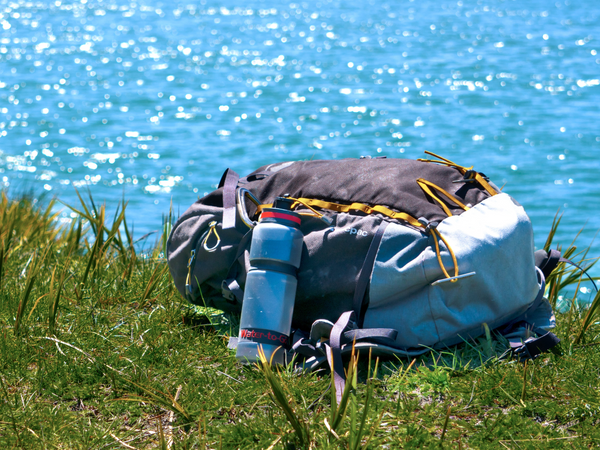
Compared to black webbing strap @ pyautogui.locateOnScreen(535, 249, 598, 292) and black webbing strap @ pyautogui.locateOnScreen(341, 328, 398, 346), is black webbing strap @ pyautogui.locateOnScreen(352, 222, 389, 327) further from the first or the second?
black webbing strap @ pyautogui.locateOnScreen(535, 249, 598, 292)

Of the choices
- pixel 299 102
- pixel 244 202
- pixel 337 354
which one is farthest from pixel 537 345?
pixel 299 102

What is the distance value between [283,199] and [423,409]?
1015 mm

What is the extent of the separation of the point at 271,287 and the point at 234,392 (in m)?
0.44

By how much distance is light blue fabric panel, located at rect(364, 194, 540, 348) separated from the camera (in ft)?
7.51

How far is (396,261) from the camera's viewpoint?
231 centimetres

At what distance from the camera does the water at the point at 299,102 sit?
10445 millimetres

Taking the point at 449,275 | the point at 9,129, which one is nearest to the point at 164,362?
the point at 449,275

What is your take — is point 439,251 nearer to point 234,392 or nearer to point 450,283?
point 450,283

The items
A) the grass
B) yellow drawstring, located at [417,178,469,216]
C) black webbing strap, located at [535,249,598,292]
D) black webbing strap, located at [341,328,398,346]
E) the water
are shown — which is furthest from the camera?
the water

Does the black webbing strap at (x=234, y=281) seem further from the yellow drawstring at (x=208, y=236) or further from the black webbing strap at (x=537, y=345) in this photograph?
the black webbing strap at (x=537, y=345)

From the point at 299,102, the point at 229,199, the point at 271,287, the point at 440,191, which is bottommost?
the point at 299,102

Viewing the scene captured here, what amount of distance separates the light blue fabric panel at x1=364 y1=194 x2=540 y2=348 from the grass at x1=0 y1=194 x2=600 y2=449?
12 centimetres

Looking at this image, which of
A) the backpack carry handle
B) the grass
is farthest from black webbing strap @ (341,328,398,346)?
the backpack carry handle

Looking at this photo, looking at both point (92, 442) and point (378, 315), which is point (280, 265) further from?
point (92, 442)
